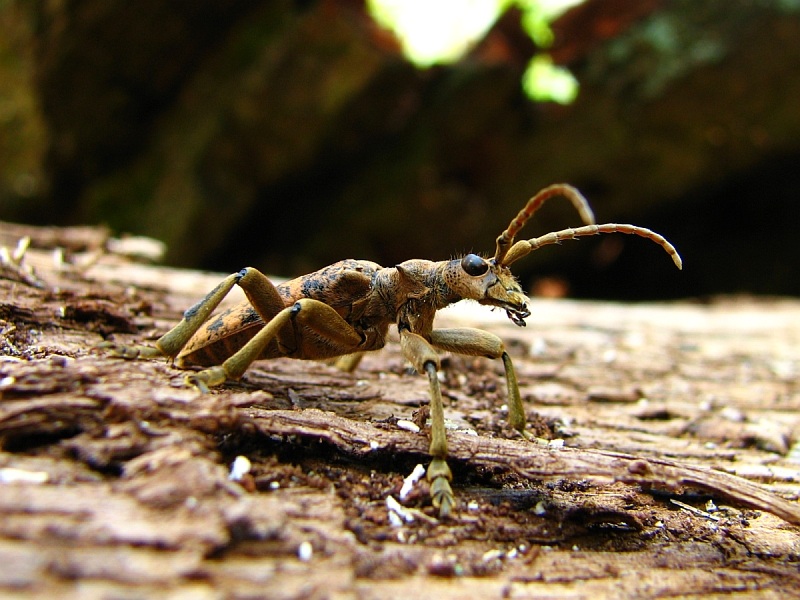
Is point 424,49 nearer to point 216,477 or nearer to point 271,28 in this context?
point 271,28

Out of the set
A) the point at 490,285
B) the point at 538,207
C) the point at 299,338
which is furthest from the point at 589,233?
the point at 299,338

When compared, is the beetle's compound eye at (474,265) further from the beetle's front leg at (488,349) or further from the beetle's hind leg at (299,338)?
the beetle's hind leg at (299,338)

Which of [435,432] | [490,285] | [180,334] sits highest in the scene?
[490,285]

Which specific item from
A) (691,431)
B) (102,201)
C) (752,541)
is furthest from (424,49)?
(752,541)

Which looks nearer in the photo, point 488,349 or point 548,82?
point 488,349

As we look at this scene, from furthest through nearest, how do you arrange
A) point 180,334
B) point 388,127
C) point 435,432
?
point 388,127 → point 180,334 → point 435,432

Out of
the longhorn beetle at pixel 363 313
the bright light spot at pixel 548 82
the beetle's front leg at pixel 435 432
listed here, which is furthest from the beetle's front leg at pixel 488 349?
the bright light spot at pixel 548 82

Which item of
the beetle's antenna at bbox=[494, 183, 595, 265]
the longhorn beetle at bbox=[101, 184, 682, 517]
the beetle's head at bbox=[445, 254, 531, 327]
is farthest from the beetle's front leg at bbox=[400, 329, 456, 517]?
the beetle's antenna at bbox=[494, 183, 595, 265]

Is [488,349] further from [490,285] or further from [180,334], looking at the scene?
[180,334]
